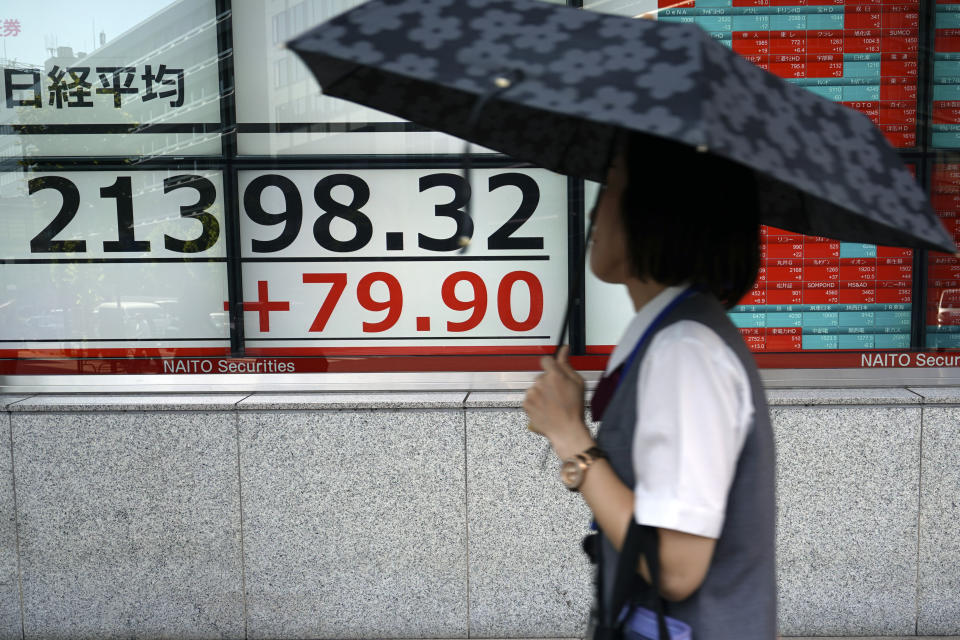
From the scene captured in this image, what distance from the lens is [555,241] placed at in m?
4.39

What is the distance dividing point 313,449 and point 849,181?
3292 mm

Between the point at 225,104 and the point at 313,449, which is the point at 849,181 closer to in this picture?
the point at 313,449

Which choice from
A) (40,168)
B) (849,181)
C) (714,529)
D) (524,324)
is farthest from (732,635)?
(40,168)

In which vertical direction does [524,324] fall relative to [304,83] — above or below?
below

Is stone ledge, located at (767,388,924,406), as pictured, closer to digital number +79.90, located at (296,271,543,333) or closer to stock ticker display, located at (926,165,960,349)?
stock ticker display, located at (926,165,960,349)

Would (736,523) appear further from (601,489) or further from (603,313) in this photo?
(603,313)

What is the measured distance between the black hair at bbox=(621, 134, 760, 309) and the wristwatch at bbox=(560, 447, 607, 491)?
0.34 meters

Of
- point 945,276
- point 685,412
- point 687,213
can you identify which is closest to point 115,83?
point 687,213

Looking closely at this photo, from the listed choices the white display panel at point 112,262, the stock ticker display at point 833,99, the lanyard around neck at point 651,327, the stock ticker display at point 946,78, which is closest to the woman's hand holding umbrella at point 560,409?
the lanyard around neck at point 651,327

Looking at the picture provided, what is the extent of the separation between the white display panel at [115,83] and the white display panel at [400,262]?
53cm

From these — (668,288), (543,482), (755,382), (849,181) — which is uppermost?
(849,181)

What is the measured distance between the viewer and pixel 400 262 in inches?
175

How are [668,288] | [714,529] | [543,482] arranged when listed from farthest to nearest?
[543,482] → [668,288] → [714,529]

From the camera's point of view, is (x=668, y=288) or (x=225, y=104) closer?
(x=668, y=288)
